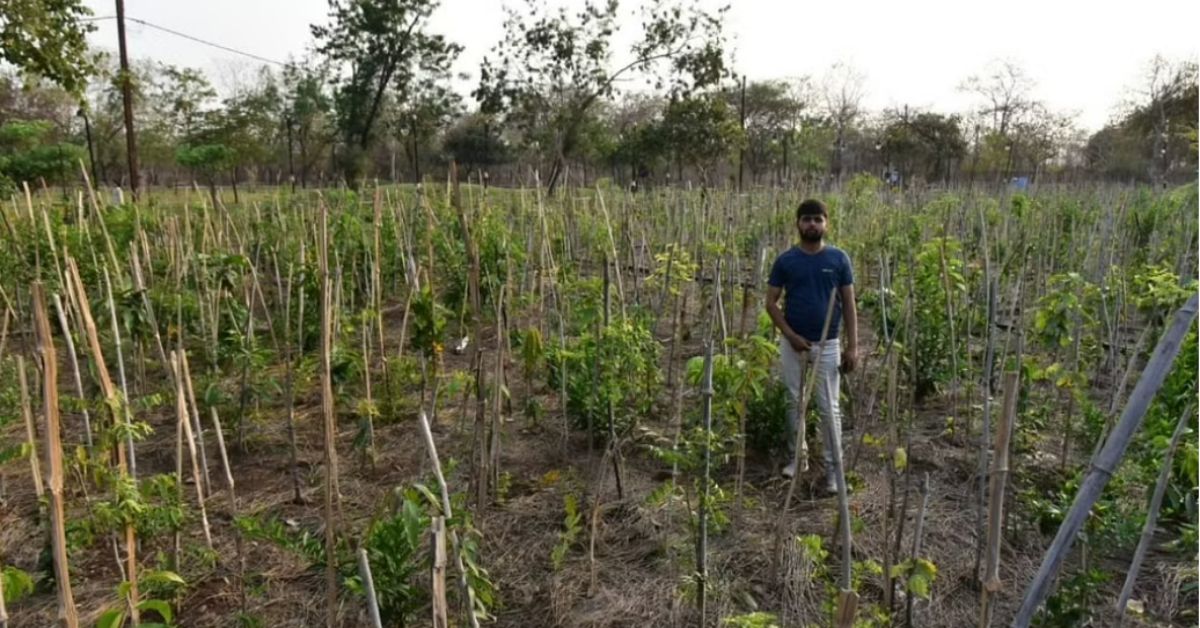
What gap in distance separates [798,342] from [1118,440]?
6.70ft

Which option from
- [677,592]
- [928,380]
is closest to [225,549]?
[677,592]

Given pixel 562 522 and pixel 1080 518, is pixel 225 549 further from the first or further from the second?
pixel 1080 518

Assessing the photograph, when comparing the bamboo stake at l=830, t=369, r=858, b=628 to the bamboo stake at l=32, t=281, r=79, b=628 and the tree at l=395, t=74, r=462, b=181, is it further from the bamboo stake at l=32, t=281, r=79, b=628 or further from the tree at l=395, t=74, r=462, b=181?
the tree at l=395, t=74, r=462, b=181

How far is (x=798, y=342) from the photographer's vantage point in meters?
3.05

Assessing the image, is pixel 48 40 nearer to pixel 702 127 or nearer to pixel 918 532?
pixel 918 532

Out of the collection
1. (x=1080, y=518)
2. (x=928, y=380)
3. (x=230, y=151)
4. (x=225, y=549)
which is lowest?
(x=225, y=549)

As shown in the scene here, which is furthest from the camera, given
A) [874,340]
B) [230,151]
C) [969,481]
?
[230,151]

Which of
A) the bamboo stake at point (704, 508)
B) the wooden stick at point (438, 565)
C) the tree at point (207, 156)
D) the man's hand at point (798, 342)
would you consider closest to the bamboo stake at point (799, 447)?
the bamboo stake at point (704, 508)

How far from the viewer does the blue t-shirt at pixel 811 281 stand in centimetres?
306

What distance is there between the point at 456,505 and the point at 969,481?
7.47ft

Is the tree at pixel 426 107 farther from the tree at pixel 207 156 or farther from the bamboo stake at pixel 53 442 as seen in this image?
the bamboo stake at pixel 53 442

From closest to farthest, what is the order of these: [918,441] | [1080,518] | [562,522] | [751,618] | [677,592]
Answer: [1080,518], [751,618], [677,592], [562,522], [918,441]

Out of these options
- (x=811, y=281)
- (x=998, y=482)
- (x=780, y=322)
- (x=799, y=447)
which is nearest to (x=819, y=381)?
(x=780, y=322)

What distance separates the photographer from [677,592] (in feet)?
7.77
